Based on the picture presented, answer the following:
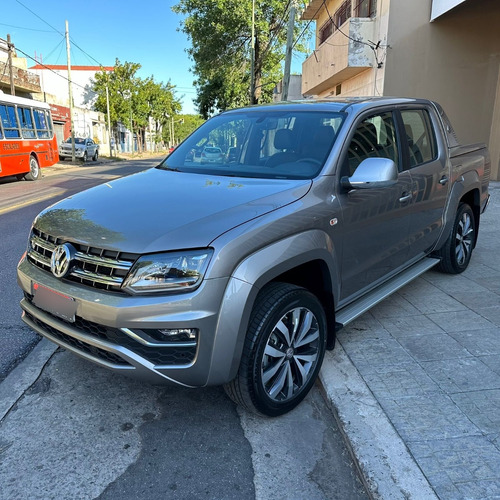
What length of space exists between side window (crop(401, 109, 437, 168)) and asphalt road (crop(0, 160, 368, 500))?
224 centimetres

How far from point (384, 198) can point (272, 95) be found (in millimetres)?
33605

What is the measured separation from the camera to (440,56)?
1241cm

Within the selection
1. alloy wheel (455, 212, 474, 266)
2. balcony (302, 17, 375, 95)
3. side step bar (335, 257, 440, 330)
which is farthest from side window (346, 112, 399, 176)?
balcony (302, 17, 375, 95)

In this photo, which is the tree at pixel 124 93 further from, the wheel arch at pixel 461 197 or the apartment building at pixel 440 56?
the wheel arch at pixel 461 197

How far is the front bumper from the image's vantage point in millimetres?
2166

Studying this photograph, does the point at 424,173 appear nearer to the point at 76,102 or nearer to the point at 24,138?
the point at 24,138

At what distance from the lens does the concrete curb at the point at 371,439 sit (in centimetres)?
211

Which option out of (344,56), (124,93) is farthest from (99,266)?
(124,93)

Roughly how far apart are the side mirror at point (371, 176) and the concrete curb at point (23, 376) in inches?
98.9

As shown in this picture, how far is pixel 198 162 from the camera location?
3.61 metres

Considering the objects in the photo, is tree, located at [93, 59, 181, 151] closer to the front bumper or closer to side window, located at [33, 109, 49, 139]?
side window, located at [33, 109, 49, 139]

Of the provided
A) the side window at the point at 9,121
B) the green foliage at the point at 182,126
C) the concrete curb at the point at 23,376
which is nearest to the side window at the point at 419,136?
the concrete curb at the point at 23,376

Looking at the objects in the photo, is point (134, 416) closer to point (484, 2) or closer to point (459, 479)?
point (459, 479)

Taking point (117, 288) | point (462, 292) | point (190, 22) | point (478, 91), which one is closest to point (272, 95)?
point (190, 22)
